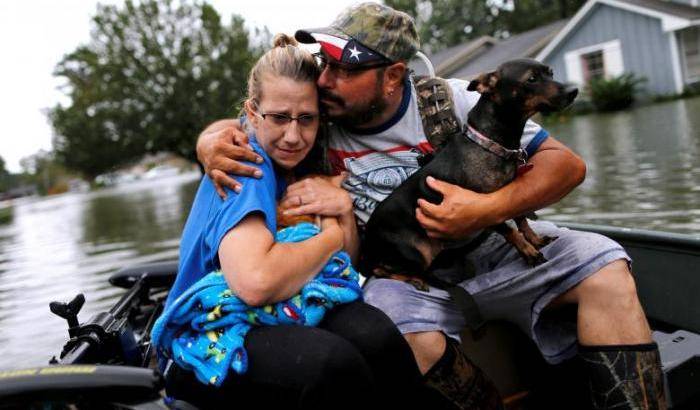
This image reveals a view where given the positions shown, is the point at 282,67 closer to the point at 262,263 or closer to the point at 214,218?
the point at 214,218

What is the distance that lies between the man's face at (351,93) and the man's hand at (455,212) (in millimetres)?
395

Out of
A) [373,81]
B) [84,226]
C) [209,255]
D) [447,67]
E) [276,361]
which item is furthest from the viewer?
[447,67]

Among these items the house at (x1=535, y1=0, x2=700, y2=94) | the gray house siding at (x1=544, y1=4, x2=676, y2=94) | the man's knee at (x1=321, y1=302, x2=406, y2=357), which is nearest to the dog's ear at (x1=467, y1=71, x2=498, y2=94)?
the man's knee at (x1=321, y1=302, x2=406, y2=357)

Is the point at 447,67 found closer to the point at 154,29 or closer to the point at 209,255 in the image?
the point at 154,29

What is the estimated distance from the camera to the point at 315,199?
7.91ft

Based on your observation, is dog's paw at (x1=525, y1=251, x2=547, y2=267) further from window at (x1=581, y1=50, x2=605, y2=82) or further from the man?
window at (x1=581, y1=50, x2=605, y2=82)

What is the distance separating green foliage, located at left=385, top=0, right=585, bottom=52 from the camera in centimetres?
5031

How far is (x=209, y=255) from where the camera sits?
7.05 feet

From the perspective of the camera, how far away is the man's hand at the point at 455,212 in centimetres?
253

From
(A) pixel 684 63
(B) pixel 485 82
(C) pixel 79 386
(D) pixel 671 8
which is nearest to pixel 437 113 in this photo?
(B) pixel 485 82

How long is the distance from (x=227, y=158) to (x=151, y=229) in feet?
32.5

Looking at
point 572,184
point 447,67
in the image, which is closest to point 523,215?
point 572,184

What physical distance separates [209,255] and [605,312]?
1.36m

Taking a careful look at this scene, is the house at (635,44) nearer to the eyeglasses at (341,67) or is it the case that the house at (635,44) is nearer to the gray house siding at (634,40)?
the gray house siding at (634,40)
